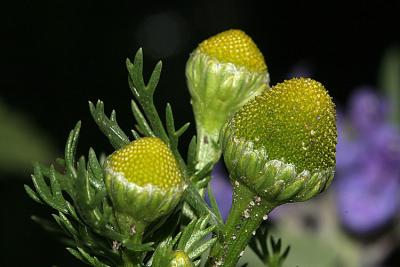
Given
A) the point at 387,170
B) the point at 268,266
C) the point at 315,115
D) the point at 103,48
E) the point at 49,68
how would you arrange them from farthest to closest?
the point at 103,48 → the point at 49,68 → the point at 387,170 → the point at 268,266 → the point at 315,115

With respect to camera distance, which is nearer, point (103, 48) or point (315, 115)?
point (315, 115)

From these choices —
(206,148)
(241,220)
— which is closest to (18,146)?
(206,148)

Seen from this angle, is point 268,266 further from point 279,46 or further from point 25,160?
point 279,46

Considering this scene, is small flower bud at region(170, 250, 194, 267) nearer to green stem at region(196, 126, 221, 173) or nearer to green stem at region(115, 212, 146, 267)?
green stem at region(115, 212, 146, 267)

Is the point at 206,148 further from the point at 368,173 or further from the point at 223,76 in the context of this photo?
the point at 368,173

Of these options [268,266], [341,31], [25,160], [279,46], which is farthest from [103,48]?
[268,266]

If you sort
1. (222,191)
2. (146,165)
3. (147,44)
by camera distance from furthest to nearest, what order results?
(147,44) → (222,191) → (146,165)

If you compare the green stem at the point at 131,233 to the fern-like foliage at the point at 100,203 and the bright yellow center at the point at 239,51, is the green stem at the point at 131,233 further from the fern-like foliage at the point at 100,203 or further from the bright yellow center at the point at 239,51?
the bright yellow center at the point at 239,51
